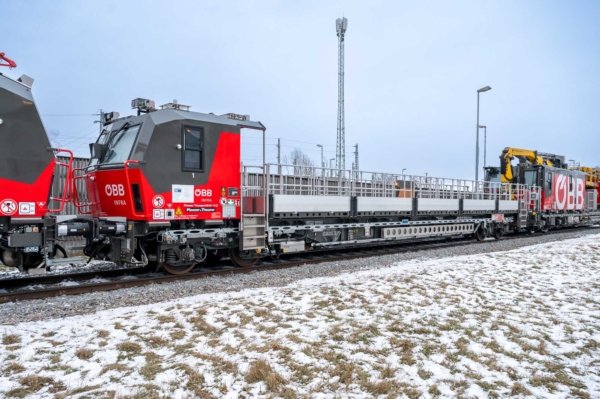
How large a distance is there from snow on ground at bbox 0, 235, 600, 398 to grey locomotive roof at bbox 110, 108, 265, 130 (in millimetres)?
3810

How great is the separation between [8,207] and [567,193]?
83.9 feet

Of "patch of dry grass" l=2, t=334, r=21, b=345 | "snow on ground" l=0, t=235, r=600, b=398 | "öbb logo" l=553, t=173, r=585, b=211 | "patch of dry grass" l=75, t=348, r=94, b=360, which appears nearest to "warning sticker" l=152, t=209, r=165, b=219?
"snow on ground" l=0, t=235, r=600, b=398

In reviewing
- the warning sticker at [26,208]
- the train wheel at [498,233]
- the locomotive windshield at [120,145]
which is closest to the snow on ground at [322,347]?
the warning sticker at [26,208]

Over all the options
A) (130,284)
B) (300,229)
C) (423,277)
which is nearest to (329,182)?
(300,229)

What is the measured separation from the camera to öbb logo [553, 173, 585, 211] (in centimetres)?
2197

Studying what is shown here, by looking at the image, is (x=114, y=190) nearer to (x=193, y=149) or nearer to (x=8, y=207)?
(x=193, y=149)

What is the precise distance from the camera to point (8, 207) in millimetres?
6473

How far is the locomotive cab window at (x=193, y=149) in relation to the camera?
862 centimetres

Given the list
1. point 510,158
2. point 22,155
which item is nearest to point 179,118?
point 22,155

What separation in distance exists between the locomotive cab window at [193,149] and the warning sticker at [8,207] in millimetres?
3009

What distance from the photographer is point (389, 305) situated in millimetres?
6199

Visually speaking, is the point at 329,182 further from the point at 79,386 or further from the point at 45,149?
the point at 79,386

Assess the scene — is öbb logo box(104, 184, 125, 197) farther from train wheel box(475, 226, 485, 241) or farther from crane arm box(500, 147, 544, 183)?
crane arm box(500, 147, 544, 183)

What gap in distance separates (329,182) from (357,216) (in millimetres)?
1462
